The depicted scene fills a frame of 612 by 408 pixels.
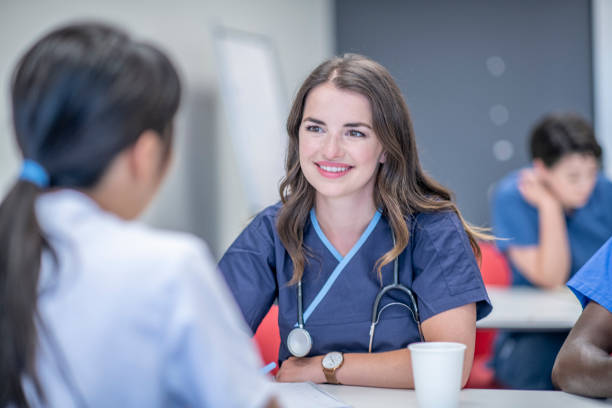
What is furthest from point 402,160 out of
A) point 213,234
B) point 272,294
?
point 213,234

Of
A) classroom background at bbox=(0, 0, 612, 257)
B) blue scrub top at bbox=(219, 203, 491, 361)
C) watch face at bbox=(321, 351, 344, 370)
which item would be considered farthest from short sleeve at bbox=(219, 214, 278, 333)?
classroom background at bbox=(0, 0, 612, 257)

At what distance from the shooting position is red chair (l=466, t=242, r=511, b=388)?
2611 mm

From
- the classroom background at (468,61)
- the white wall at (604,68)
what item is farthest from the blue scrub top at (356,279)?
the white wall at (604,68)

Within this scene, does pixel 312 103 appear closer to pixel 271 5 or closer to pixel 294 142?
pixel 294 142

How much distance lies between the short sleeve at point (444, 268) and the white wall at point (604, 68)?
9.55ft

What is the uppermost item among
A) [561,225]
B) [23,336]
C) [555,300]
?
[23,336]

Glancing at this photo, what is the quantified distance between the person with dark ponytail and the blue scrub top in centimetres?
73

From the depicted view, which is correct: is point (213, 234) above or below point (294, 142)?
below

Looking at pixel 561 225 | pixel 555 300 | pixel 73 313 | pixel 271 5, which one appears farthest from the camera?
pixel 271 5

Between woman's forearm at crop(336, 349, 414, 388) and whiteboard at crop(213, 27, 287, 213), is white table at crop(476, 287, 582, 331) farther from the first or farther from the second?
whiteboard at crop(213, 27, 287, 213)

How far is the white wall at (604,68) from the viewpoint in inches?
159

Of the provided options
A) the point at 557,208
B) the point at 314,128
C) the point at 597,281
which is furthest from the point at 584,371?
the point at 557,208

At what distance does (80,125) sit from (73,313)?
0.66 feet

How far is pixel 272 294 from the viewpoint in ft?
5.15
